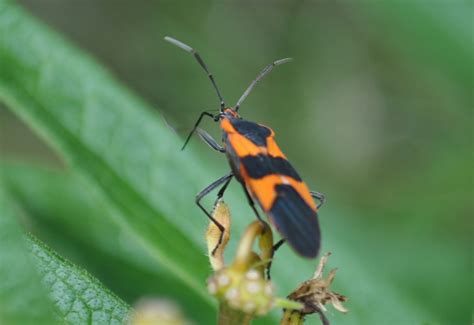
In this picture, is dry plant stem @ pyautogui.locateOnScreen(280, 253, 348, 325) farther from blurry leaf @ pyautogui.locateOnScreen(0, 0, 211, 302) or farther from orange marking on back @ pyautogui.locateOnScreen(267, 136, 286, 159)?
blurry leaf @ pyautogui.locateOnScreen(0, 0, 211, 302)

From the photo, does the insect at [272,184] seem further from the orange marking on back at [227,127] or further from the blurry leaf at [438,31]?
the blurry leaf at [438,31]

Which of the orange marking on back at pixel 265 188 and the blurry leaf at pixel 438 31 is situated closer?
the orange marking on back at pixel 265 188

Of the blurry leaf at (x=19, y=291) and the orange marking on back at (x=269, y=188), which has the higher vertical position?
the orange marking on back at (x=269, y=188)

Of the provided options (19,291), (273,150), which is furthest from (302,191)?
(19,291)

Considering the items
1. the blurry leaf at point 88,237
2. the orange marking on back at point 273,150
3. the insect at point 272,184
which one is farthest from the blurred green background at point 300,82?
the orange marking on back at point 273,150

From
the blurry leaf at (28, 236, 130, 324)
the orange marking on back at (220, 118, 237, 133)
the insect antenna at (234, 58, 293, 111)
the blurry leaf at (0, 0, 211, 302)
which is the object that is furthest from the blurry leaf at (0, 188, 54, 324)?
the insect antenna at (234, 58, 293, 111)

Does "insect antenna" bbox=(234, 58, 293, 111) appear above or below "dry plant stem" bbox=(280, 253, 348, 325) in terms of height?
above
